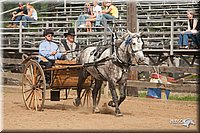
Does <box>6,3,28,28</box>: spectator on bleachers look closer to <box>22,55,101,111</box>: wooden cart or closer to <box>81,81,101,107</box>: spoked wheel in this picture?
<box>81,81,101,107</box>: spoked wheel

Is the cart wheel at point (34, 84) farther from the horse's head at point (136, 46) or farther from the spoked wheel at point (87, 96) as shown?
the horse's head at point (136, 46)

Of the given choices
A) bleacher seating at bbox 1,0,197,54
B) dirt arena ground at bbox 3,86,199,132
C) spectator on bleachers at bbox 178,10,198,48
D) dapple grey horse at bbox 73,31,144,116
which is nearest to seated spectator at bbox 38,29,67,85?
dapple grey horse at bbox 73,31,144,116

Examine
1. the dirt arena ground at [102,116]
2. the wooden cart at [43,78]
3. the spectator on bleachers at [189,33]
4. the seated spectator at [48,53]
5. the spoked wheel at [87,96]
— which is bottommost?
the dirt arena ground at [102,116]

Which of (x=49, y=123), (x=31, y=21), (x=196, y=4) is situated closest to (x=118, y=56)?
(x=49, y=123)

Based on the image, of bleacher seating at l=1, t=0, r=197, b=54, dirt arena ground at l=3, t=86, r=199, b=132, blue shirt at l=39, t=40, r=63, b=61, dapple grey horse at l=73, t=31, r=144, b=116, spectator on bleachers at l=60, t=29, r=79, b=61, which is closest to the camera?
dirt arena ground at l=3, t=86, r=199, b=132

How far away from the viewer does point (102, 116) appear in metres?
11.2

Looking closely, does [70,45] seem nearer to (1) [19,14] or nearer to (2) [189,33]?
(2) [189,33]

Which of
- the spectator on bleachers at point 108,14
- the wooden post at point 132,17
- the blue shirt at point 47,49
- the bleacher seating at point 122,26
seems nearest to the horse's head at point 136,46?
the blue shirt at point 47,49

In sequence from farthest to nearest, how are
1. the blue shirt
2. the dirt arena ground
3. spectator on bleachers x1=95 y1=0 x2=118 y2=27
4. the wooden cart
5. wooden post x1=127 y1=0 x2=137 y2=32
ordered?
spectator on bleachers x1=95 y1=0 x2=118 y2=27, wooden post x1=127 y1=0 x2=137 y2=32, the blue shirt, the wooden cart, the dirt arena ground

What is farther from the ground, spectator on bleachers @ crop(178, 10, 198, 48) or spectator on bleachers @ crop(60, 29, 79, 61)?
spectator on bleachers @ crop(178, 10, 198, 48)

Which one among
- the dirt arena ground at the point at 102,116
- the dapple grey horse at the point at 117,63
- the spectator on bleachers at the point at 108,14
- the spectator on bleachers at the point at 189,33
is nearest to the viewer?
the dirt arena ground at the point at 102,116

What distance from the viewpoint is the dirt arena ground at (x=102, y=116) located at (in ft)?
31.3

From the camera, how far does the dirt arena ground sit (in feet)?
31.3

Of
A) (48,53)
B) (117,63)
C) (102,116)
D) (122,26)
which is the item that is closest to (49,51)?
(48,53)
